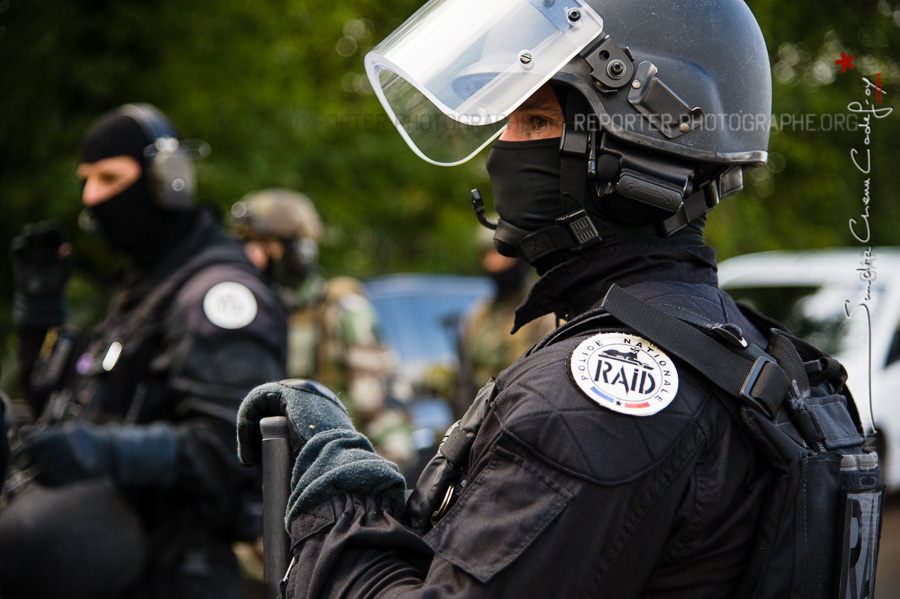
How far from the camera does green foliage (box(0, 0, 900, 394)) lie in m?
6.52

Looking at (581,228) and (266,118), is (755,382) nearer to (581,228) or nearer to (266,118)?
(581,228)

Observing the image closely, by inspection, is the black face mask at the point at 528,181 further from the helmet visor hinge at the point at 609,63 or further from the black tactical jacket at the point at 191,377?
the black tactical jacket at the point at 191,377

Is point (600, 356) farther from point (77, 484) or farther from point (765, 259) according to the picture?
point (765, 259)

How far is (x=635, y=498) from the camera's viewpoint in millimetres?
1280

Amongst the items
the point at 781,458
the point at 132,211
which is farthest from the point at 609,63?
the point at 132,211

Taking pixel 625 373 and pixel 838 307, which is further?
pixel 838 307

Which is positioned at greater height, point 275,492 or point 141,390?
point 275,492

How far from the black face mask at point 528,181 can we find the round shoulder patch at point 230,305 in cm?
157

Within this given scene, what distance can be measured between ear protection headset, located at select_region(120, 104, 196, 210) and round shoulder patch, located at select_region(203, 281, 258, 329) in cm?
59

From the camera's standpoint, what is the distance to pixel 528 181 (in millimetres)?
1750

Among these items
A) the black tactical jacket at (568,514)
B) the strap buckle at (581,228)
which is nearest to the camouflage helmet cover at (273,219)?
the strap buckle at (581,228)

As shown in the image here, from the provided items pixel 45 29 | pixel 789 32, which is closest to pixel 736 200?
pixel 789 32

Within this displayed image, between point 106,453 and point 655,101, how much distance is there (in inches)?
80.7

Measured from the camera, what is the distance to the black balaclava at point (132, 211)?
11.6 ft
